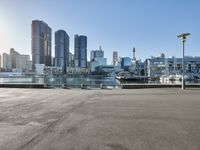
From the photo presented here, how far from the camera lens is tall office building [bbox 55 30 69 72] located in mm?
181875

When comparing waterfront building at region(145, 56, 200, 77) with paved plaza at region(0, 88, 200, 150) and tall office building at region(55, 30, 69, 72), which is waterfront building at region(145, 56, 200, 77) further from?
paved plaza at region(0, 88, 200, 150)

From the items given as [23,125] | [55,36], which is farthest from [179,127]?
[55,36]

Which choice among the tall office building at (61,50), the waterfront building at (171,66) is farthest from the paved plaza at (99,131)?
the tall office building at (61,50)

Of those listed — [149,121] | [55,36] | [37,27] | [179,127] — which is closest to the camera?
[179,127]

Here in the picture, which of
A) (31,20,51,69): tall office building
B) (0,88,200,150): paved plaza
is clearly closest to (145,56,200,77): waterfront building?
(31,20,51,69): tall office building

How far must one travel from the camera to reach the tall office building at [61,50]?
7160 inches

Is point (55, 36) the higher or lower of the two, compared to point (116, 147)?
higher

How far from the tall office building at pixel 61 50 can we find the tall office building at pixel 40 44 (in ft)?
30.4

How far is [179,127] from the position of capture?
645 centimetres

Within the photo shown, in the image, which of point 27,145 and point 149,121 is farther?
point 149,121

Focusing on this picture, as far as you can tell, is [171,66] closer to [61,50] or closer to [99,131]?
[61,50]

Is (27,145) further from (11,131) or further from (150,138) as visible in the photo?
(150,138)

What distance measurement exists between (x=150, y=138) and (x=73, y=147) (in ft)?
6.69

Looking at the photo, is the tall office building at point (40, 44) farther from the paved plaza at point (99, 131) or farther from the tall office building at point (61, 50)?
the paved plaza at point (99, 131)
